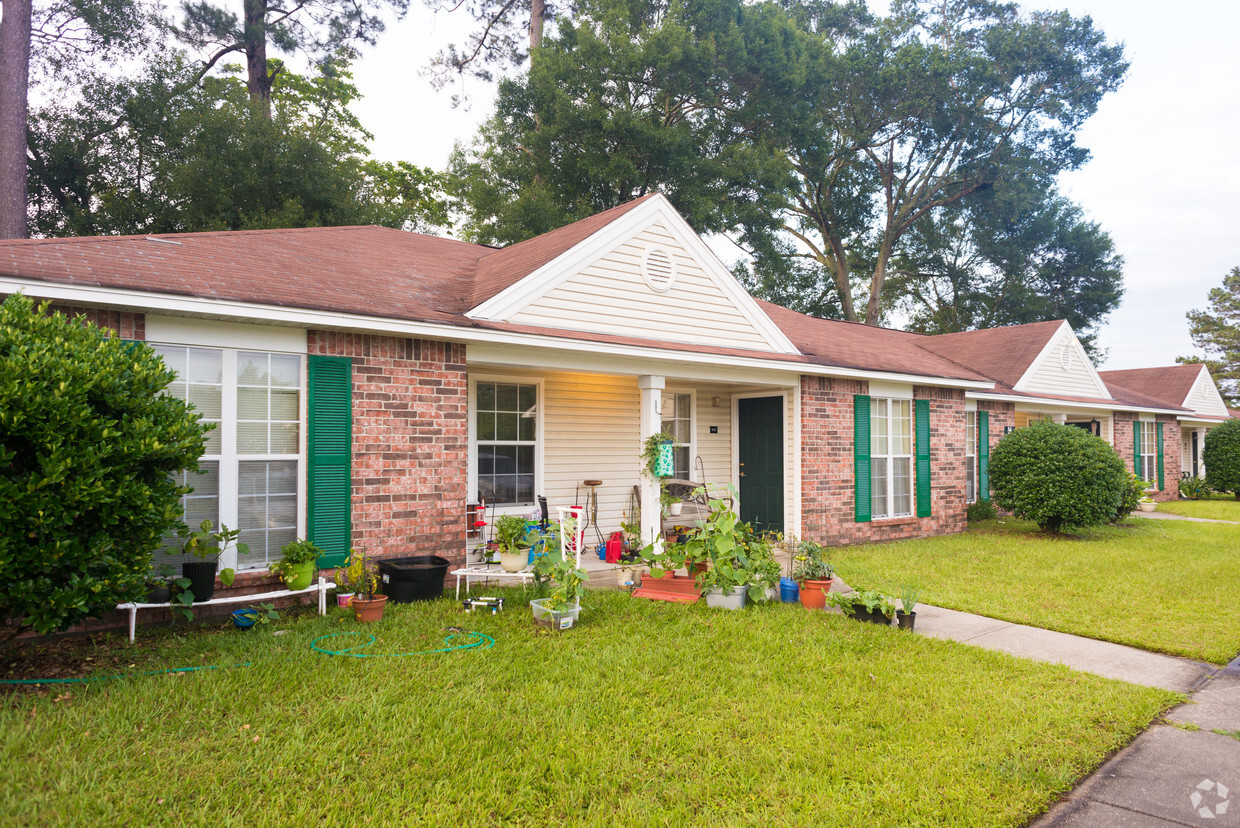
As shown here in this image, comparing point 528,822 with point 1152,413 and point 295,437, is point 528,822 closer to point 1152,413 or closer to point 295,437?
point 295,437

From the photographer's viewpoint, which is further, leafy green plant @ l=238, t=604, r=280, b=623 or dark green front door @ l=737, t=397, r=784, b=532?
dark green front door @ l=737, t=397, r=784, b=532

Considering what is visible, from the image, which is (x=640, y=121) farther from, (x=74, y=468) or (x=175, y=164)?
(x=74, y=468)

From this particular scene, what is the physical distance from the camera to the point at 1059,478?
38.5 ft

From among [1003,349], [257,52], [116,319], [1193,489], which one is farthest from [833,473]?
[257,52]

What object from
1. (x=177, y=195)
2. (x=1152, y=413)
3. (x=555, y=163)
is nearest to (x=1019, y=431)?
(x=1152, y=413)

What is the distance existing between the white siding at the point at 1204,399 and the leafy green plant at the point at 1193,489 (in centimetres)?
287

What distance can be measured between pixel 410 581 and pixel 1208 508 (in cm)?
2104

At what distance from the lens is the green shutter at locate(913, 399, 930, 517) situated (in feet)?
40.2

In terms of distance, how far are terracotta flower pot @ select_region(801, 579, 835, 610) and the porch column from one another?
266 cm

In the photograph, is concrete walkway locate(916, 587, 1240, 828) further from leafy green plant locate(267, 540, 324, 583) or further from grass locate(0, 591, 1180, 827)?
leafy green plant locate(267, 540, 324, 583)

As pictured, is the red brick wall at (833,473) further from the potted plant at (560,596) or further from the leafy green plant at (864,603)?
the potted plant at (560,596)

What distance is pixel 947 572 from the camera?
876cm

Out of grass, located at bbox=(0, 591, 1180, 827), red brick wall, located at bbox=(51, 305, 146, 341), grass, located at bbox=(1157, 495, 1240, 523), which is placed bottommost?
grass, located at bbox=(1157, 495, 1240, 523)

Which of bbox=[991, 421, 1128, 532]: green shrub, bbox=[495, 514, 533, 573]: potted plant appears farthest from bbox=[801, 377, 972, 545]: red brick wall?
bbox=[495, 514, 533, 573]: potted plant
